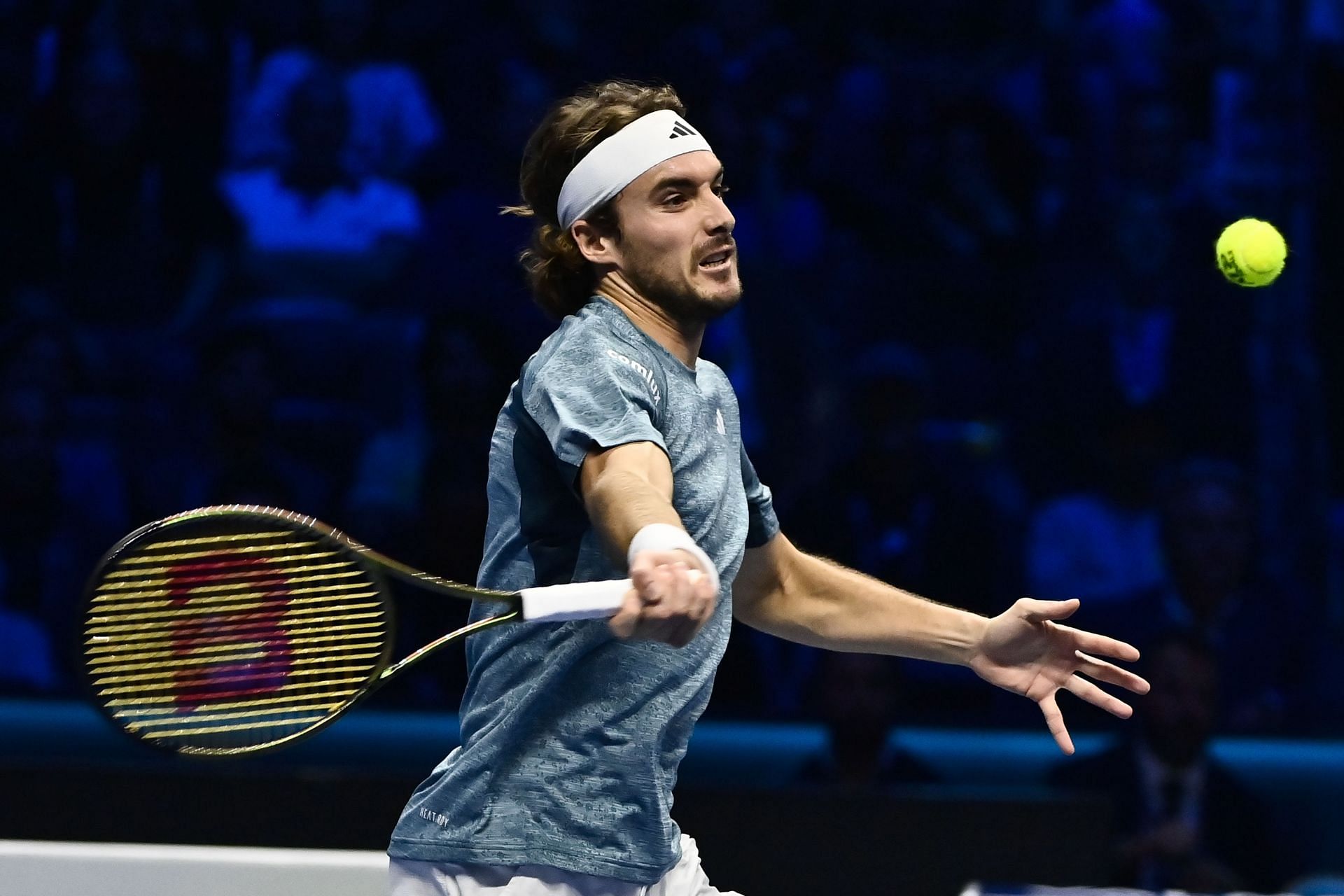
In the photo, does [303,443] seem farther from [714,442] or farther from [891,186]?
[714,442]

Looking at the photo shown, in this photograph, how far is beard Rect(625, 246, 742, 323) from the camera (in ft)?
8.05

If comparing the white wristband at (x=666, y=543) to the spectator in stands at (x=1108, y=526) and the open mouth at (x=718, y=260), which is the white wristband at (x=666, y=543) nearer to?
the open mouth at (x=718, y=260)

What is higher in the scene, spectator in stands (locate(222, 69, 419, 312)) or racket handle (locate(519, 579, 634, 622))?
spectator in stands (locate(222, 69, 419, 312))

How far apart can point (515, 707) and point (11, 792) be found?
7.79ft

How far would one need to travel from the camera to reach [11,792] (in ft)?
13.7

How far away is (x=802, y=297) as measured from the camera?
573 centimetres

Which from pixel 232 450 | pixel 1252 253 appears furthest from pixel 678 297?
pixel 232 450

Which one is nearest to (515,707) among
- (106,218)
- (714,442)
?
(714,442)

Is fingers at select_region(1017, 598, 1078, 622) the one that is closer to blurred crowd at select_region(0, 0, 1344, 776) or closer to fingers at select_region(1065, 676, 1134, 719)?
fingers at select_region(1065, 676, 1134, 719)

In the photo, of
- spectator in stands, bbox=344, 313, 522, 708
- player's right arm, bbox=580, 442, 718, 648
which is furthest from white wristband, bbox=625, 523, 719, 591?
spectator in stands, bbox=344, 313, 522, 708

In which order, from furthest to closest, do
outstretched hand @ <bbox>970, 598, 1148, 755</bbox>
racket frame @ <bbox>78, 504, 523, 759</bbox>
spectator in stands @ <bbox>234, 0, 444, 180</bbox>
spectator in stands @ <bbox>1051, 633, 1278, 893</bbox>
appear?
spectator in stands @ <bbox>234, 0, 444, 180</bbox> → spectator in stands @ <bbox>1051, 633, 1278, 893</bbox> → outstretched hand @ <bbox>970, 598, 1148, 755</bbox> → racket frame @ <bbox>78, 504, 523, 759</bbox>

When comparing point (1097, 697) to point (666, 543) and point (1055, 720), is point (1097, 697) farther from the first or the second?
point (666, 543)

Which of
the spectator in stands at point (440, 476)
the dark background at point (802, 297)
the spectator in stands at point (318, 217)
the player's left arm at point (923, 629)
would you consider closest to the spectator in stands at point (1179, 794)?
the dark background at point (802, 297)

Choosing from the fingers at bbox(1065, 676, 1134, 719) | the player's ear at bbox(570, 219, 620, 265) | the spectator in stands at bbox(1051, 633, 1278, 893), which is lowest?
the spectator in stands at bbox(1051, 633, 1278, 893)
